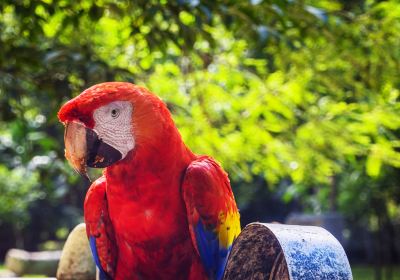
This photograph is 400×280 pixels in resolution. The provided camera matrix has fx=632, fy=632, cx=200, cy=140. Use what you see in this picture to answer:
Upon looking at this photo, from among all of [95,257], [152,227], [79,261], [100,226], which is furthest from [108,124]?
[79,261]

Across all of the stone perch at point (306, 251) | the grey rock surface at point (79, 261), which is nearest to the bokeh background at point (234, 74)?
the grey rock surface at point (79, 261)

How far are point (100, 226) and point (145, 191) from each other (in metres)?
0.29

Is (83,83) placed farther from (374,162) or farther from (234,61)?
(374,162)

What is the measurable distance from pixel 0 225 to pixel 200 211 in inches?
507

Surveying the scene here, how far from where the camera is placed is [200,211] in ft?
5.76


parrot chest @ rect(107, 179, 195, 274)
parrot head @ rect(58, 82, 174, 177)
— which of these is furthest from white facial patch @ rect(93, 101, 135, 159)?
parrot chest @ rect(107, 179, 195, 274)

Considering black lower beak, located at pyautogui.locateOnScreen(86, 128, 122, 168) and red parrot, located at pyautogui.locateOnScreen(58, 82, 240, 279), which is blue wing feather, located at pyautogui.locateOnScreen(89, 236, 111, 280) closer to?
red parrot, located at pyautogui.locateOnScreen(58, 82, 240, 279)

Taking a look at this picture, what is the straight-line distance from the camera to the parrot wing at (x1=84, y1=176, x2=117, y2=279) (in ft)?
6.13

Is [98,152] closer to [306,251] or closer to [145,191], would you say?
[145,191]

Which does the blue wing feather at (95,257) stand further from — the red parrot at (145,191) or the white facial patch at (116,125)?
the white facial patch at (116,125)

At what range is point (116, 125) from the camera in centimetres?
160

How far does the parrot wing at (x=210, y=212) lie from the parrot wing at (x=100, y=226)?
275 millimetres

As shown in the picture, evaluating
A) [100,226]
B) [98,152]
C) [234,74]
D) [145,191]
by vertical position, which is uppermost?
[98,152]

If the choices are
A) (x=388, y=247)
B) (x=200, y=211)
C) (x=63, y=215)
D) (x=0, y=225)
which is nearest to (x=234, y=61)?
(x=200, y=211)
